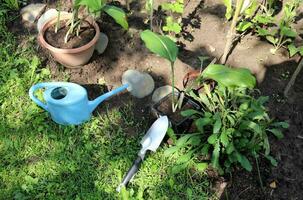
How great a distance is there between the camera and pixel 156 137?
91.3 inches

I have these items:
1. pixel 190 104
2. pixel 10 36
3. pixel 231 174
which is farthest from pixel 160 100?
pixel 10 36

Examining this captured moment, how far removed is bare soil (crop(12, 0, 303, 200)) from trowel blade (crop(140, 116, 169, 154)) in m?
0.26

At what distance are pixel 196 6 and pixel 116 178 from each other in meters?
1.61

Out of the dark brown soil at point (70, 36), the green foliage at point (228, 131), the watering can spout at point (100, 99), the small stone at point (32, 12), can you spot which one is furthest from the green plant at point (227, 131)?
the small stone at point (32, 12)

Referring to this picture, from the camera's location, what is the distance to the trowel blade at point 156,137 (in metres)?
2.31

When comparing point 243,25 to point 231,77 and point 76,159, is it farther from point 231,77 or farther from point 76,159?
point 76,159

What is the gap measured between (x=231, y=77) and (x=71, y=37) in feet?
4.12

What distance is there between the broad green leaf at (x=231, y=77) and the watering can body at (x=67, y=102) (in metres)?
0.72

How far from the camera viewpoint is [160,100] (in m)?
2.52

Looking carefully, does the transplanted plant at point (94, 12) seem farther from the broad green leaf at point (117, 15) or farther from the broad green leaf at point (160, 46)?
the broad green leaf at point (160, 46)

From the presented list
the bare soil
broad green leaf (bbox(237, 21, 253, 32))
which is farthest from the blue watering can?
broad green leaf (bbox(237, 21, 253, 32))

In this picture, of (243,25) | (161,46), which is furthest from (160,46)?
(243,25)

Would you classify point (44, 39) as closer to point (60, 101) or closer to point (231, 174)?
point (60, 101)

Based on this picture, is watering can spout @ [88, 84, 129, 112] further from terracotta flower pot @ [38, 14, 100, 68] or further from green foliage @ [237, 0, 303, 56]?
green foliage @ [237, 0, 303, 56]
